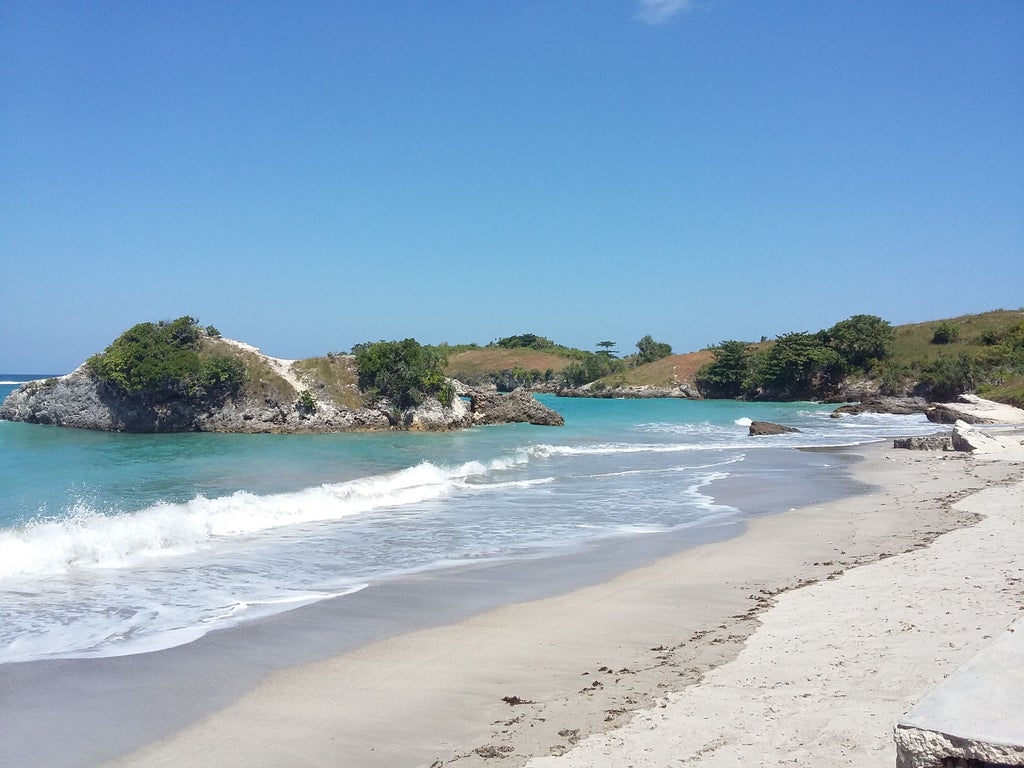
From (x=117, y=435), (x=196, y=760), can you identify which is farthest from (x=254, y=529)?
(x=117, y=435)

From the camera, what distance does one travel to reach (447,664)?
650 centimetres

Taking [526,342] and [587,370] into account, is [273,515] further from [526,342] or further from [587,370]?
[526,342]

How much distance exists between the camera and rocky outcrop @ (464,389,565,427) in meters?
45.1

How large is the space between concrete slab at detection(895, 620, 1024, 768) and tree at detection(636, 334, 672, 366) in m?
101

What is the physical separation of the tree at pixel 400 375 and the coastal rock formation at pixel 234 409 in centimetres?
56

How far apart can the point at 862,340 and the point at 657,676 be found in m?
71.9

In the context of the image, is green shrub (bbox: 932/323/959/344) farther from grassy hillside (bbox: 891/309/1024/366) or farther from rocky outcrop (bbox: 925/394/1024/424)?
rocky outcrop (bbox: 925/394/1024/424)

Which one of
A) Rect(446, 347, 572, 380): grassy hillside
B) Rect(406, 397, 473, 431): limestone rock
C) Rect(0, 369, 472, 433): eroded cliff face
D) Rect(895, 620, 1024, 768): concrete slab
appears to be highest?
Rect(446, 347, 572, 380): grassy hillside

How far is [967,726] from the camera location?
2.81 meters

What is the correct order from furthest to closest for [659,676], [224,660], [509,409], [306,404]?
1. [509,409]
2. [306,404]
3. [224,660]
4. [659,676]

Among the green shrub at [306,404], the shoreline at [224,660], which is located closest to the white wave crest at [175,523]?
the shoreline at [224,660]

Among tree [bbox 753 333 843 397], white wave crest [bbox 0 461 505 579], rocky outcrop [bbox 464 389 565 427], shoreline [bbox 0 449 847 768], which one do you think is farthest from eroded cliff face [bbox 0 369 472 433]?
tree [bbox 753 333 843 397]

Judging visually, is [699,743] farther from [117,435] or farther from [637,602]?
[117,435]

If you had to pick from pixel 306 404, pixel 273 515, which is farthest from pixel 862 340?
pixel 273 515
